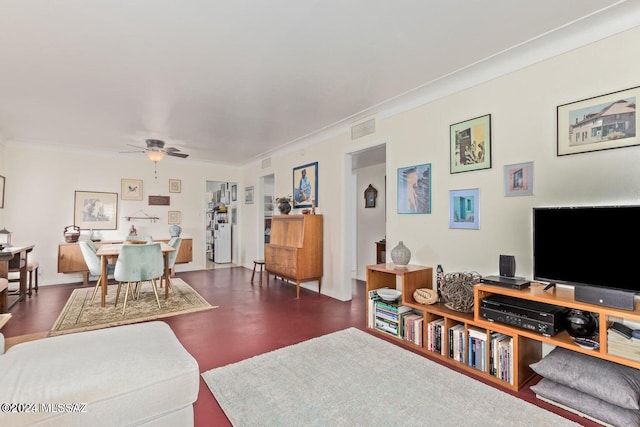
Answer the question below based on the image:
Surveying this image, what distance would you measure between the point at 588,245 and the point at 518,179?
75 cm

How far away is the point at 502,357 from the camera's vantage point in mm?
2195

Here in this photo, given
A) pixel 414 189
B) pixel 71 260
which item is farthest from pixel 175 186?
pixel 414 189

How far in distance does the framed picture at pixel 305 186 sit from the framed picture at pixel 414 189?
1.85 m

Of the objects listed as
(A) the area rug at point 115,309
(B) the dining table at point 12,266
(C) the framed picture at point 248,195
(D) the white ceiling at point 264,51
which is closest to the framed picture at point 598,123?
(D) the white ceiling at point 264,51

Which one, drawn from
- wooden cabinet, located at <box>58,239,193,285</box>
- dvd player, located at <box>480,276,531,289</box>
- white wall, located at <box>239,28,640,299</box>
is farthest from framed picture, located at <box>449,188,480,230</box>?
wooden cabinet, located at <box>58,239,193,285</box>

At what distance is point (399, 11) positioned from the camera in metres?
1.99

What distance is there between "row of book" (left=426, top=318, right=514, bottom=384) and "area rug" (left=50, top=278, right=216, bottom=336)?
2877 millimetres

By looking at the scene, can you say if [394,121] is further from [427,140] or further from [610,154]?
[610,154]

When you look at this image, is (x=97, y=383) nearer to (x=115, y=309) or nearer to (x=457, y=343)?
(x=457, y=343)

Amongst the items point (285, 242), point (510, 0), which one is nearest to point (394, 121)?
point (510, 0)

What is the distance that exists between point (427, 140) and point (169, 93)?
2.84m

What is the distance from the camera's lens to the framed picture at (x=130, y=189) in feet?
20.6

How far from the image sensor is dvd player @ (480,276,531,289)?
217cm

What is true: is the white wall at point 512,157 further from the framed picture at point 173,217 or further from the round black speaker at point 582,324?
the framed picture at point 173,217
